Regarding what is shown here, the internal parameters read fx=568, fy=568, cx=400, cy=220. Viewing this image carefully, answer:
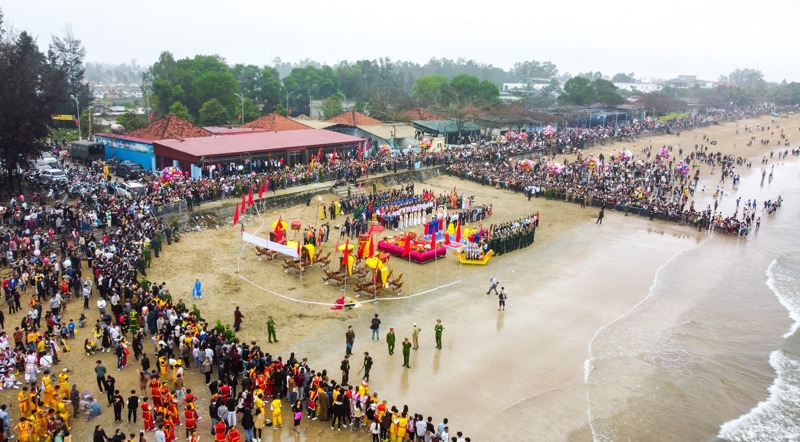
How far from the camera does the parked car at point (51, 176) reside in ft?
110

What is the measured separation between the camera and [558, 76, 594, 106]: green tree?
93438 millimetres

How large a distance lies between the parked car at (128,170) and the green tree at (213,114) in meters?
22.5

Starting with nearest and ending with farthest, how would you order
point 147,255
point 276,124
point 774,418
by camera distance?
1. point 774,418
2. point 147,255
3. point 276,124

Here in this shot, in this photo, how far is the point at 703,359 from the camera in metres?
19.1

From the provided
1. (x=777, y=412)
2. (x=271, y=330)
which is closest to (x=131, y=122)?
(x=271, y=330)

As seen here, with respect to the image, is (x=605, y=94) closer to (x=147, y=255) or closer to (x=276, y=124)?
(x=276, y=124)

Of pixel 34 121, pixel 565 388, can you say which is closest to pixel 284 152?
pixel 34 121

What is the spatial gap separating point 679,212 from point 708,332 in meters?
18.8

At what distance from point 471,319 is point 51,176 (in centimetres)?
2736

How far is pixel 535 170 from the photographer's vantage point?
49250 mm

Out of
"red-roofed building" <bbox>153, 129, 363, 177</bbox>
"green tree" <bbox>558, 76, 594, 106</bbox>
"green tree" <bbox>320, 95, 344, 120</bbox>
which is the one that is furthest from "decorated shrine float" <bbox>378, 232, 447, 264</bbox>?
"green tree" <bbox>558, 76, 594, 106</bbox>

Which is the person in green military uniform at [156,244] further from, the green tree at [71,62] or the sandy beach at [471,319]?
the green tree at [71,62]

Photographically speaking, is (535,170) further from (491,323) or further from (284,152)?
(491,323)

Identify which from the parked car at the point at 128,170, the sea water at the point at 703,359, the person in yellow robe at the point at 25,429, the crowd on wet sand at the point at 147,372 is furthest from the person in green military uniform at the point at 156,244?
the sea water at the point at 703,359
